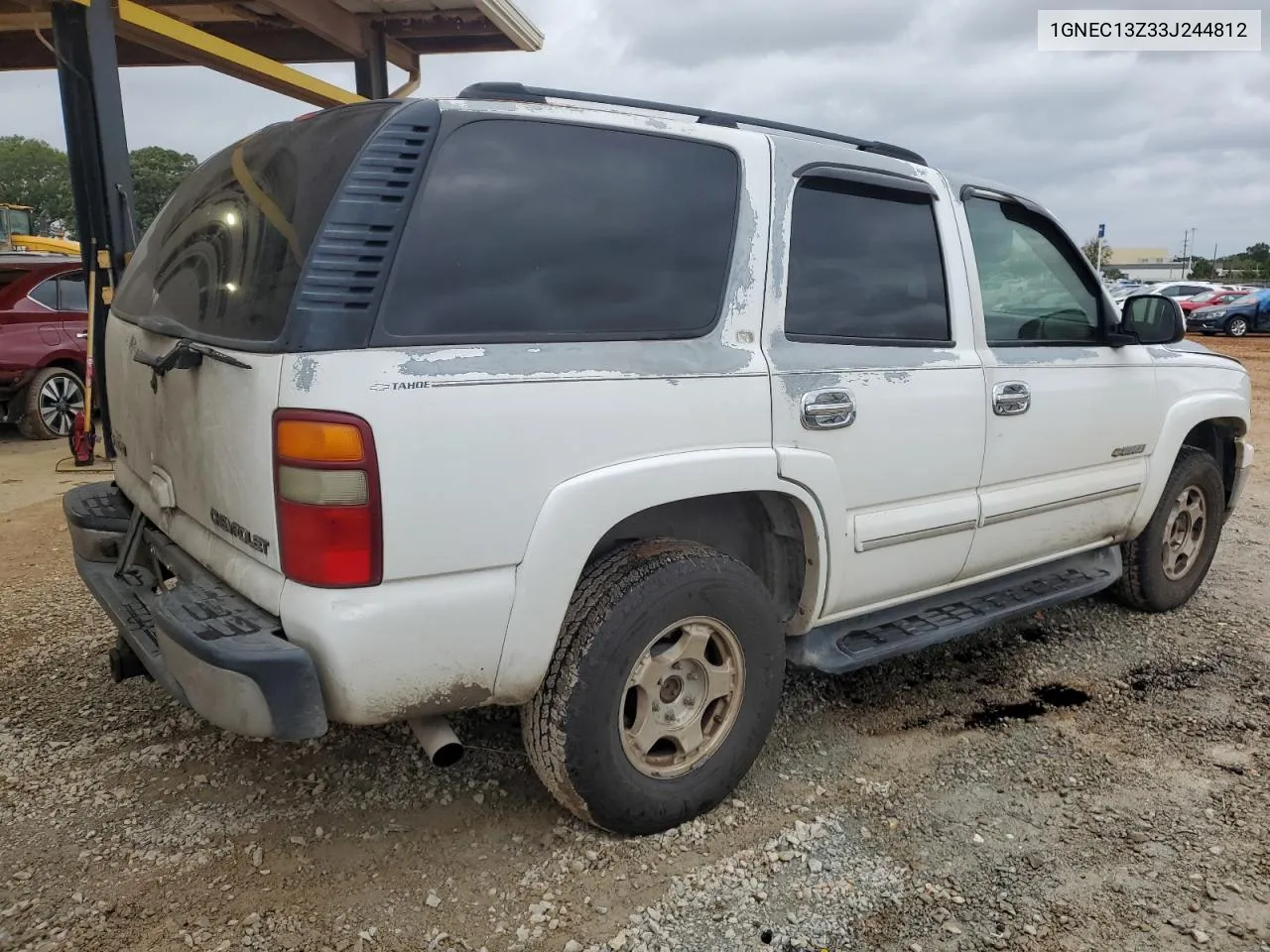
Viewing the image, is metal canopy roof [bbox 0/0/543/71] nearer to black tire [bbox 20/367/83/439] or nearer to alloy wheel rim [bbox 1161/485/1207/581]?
black tire [bbox 20/367/83/439]

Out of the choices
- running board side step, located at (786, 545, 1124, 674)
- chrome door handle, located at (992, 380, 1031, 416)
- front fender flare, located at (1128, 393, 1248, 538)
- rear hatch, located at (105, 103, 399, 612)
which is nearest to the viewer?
rear hatch, located at (105, 103, 399, 612)

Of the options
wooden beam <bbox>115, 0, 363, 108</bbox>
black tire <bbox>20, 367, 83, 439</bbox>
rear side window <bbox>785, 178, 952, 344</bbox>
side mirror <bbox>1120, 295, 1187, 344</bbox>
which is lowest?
black tire <bbox>20, 367, 83, 439</bbox>

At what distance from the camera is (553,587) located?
2293 millimetres

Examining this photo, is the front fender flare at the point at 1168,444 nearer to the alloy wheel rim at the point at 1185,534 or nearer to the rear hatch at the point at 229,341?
the alloy wheel rim at the point at 1185,534

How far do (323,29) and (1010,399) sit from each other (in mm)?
7471

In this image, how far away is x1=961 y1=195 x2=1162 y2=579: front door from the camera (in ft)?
11.1

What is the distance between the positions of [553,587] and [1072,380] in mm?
2347

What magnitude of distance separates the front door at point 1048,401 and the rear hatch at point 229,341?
2245 millimetres

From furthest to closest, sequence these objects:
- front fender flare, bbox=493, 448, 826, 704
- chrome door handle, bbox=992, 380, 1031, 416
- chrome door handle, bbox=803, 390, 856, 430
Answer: chrome door handle, bbox=992, 380, 1031, 416
chrome door handle, bbox=803, 390, 856, 430
front fender flare, bbox=493, 448, 826, 704

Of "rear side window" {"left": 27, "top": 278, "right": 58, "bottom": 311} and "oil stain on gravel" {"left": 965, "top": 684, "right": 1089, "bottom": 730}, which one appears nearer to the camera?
"oil stain on gravel" {"left": 965, "top": 684, "right": 1089, "bottom": 730}

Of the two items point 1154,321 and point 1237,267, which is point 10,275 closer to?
point 1154,321

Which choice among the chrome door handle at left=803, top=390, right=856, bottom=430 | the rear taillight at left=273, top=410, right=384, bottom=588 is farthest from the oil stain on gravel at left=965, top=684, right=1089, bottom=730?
the rear taillight at left=273, top=410, right=384, bottom=588

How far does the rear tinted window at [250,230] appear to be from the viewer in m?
2.19

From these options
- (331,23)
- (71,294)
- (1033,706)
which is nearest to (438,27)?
(331,23)
